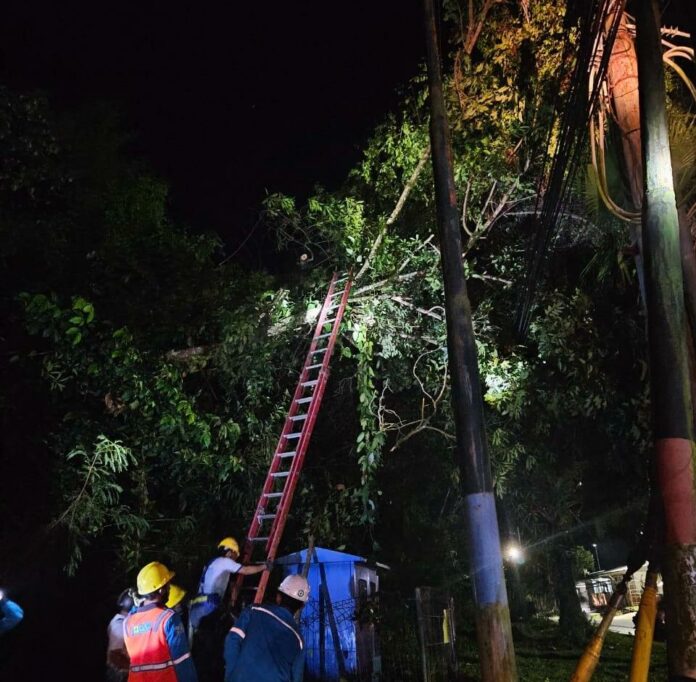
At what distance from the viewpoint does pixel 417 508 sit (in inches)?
642

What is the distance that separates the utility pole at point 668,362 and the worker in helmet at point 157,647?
9.92ft

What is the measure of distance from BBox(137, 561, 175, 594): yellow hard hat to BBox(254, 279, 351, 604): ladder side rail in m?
1.63

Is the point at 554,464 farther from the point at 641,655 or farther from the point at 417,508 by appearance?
the point at 641,655

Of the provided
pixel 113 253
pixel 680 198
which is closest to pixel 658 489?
pixel 680 198

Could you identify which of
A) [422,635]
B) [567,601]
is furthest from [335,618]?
[567,601]

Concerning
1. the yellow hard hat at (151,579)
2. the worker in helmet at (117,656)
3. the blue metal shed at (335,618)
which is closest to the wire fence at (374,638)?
the blue metal shed at (335,618)

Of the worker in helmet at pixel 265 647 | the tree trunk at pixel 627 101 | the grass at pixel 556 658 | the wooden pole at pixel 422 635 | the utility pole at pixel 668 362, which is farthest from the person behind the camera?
the grass at pixel 556 658

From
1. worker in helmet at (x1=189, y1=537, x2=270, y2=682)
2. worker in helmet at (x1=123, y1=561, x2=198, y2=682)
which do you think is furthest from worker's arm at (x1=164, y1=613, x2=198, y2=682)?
worker in helmet at (x1=189, y1=537, x2=270, y2=682)

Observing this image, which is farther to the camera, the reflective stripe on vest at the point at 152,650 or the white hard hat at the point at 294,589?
the reflective stripe on vest at the point at 152,650

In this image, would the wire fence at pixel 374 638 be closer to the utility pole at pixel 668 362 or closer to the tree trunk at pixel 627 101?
the utility pole at pixel 668 362

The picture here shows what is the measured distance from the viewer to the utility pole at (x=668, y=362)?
3.75m

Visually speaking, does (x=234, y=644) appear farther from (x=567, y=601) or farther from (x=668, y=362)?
(x=567, y=601)

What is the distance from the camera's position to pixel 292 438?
848 cm

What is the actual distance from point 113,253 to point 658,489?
738 centimetres
